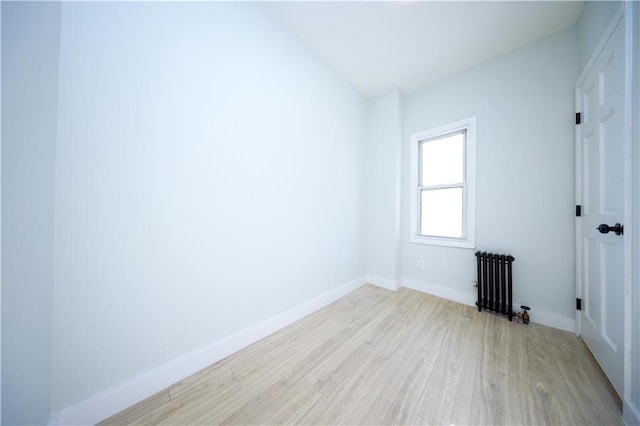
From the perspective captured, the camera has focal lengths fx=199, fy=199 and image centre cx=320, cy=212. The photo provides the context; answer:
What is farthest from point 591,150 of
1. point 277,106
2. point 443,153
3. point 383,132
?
point 277,106

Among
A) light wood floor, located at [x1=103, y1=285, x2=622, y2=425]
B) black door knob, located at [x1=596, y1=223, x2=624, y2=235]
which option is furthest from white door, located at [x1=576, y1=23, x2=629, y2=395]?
light wood floor, located at [x1=103, y1=285, x2=622, y2=425]

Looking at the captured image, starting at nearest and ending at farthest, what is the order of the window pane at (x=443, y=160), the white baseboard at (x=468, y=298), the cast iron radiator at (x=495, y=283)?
1. the white baseboard at (x=468, y=298)
2. the cast iron radiator at (x=495, y=283)
3. the window pane at (x=443, y=160)

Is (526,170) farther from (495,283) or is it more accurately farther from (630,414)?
(630,414)

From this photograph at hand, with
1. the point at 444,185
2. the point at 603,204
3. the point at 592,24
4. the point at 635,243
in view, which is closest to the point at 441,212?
the point at 444,185

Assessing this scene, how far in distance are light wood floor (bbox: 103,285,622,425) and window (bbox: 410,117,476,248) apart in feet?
3.59

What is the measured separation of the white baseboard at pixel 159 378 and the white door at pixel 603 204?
2.31m

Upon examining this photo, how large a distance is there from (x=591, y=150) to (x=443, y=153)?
4.18 ft

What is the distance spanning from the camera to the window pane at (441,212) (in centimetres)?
260

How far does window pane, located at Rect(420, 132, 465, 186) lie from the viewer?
257cm

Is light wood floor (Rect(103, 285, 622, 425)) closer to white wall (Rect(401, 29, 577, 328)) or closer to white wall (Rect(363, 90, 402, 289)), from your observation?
white wall (Rect(401, 29, 577, 328))

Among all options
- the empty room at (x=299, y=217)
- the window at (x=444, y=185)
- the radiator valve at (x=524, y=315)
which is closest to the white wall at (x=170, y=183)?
the empty room at (x=299, y=217)

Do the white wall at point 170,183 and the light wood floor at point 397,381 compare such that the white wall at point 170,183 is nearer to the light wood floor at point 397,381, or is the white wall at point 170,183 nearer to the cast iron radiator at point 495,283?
the light wood floor at point 397,381

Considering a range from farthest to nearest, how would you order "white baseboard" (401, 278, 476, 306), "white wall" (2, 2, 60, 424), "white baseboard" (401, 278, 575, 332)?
"white baseboard" (401, 278, 476, 306), "white baseboard" (401, 278, 575, 332), "white wall" (2, 2, 60, 424)

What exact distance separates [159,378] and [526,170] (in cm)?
355
